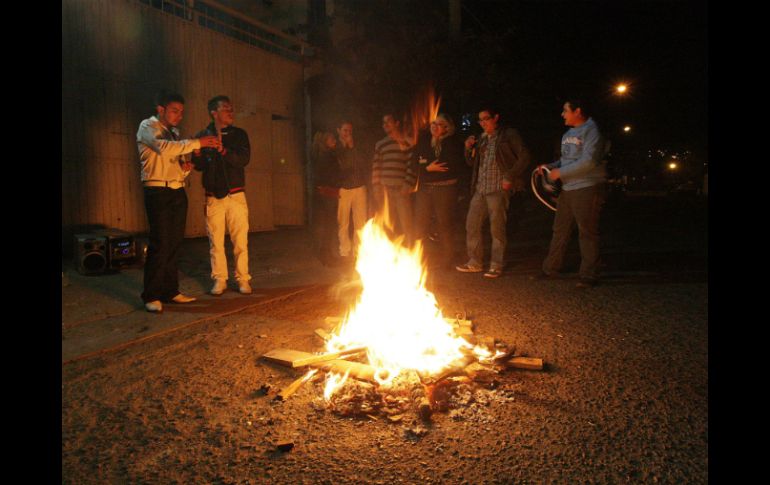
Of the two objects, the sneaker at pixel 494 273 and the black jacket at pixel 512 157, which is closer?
the black jacket at pixel 512 157

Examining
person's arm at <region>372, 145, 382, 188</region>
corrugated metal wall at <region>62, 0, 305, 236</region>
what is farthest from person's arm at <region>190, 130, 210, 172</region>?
corrugated metal wall at <region>62, 0, 305, 236</region>

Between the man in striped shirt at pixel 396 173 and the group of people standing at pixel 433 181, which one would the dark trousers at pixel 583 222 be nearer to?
the group of people standing at pixel 433 181

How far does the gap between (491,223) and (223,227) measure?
3.44 metres

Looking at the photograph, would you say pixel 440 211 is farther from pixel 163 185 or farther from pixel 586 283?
pixel 163 185

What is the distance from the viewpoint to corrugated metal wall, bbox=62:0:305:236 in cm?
824

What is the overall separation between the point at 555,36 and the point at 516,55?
3.21m

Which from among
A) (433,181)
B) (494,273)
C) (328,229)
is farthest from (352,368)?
(328,229)

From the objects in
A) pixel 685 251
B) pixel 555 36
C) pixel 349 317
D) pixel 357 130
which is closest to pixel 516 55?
pixel 555 36

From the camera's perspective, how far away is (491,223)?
265 inches

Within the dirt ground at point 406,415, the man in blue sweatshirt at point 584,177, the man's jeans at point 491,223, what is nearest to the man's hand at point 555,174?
the man in blue sweatshirt at point 584,177

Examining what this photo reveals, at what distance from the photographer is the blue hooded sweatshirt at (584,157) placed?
5.72m

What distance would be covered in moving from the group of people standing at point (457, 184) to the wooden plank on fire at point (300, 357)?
3513mm

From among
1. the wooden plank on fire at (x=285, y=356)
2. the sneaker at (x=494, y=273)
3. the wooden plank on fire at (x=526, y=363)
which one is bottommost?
the wooden plank on fire at (x=526, y=363)

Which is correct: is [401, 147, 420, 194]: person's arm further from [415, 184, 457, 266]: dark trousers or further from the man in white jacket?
the man in white jacket
